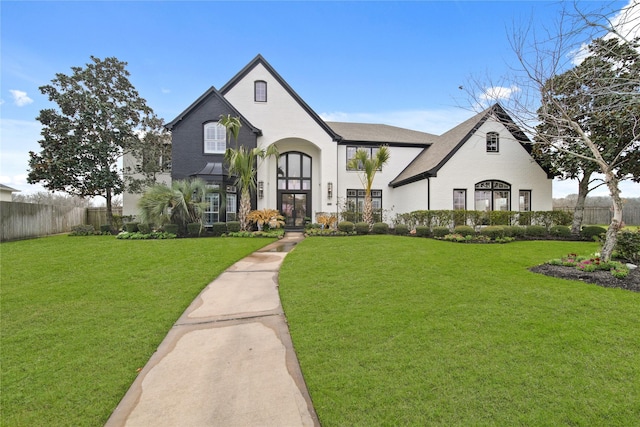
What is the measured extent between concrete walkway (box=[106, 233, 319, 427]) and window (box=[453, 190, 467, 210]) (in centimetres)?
1356

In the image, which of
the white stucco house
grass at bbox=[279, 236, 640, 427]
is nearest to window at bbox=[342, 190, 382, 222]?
the white stucco house

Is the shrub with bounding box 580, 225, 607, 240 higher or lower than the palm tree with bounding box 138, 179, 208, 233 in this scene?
lower

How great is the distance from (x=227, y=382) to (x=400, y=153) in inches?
752

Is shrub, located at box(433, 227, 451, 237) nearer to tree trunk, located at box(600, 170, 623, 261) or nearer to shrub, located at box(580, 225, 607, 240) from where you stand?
tree trunk, located at box(600, 170, 623, 261)

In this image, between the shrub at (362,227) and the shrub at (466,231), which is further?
the shrub at (362,227)

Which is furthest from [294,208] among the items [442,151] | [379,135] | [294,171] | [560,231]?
[560,231]

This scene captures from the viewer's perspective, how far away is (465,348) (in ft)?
11.0

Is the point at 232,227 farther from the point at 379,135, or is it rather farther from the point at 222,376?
the point at 379,135

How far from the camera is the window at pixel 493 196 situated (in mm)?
15711

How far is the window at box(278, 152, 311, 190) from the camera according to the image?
18656mm

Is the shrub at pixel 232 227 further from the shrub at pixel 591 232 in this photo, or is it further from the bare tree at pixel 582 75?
the shrub at pixel 591 232

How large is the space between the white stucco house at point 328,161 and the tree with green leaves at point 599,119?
2.21 metres

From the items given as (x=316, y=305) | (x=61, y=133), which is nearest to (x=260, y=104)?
(x=61, y=133)

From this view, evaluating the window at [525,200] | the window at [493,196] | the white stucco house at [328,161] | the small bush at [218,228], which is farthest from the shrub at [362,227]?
the window at [525,200]
